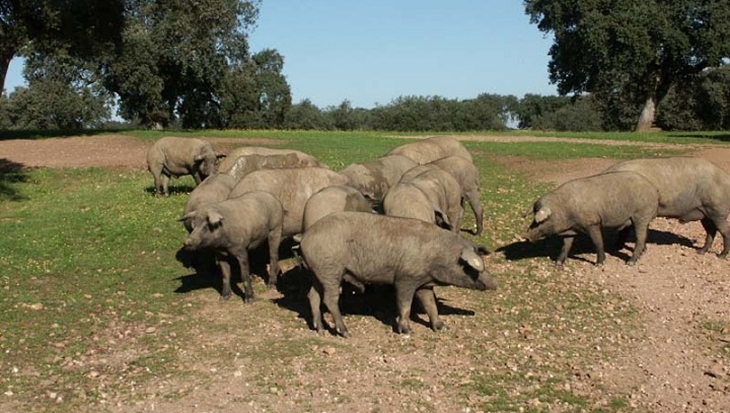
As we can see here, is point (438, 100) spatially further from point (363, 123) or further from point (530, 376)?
point (530, 376)

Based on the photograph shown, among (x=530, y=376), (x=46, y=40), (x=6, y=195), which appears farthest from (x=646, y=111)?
(x=530, y=376)

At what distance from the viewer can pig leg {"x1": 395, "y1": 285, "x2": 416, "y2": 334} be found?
1024 cm

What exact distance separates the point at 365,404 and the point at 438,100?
270 feet

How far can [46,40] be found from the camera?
30484 millimetres

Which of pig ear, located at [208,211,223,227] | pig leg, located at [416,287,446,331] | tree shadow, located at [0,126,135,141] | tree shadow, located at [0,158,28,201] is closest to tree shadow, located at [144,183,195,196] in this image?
tree shadow, located at [0,158,28,201]

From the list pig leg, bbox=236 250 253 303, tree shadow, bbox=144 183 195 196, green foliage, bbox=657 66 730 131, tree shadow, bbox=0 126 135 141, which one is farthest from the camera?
green foliage, bbox=657 66 730 131

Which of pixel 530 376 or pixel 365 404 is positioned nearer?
pixel 365 404

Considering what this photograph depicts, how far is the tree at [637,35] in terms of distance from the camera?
144 ft

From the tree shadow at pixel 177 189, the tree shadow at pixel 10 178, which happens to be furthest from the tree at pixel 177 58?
the tree shadow at pixel 177 189

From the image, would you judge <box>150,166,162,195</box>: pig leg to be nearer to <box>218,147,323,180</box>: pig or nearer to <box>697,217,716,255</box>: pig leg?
<box>218,147,323,180</box>: pig

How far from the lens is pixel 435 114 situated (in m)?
85.1

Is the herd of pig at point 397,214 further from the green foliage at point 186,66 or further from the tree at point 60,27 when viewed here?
the green foliage at point 186,66

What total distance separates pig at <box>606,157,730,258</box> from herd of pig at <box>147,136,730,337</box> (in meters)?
0.02

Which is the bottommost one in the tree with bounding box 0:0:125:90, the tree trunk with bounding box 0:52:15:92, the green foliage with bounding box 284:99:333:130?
the green foliage with bounding box 284:99:333:130
